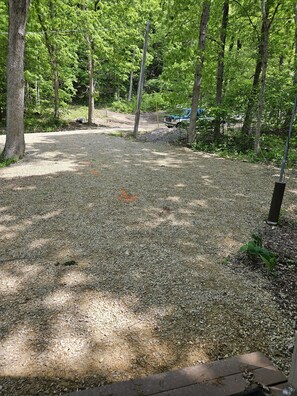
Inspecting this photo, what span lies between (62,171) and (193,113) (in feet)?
20.1

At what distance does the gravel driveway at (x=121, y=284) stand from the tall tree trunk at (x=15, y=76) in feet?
6.27

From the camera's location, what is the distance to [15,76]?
7.32m

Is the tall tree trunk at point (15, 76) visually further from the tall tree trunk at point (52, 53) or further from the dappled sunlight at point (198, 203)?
the tall tree trunk at point (52, 53)

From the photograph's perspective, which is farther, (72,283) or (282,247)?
(282,247)

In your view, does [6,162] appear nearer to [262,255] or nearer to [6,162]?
[6,162]

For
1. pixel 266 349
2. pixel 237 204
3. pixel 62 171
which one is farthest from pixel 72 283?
pixel 62 171

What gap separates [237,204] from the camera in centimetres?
547

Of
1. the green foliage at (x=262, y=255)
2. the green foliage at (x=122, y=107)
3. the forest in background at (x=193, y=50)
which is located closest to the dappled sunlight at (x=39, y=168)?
the green foliage at (x=262, y=255)

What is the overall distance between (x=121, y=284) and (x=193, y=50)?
29.6ft

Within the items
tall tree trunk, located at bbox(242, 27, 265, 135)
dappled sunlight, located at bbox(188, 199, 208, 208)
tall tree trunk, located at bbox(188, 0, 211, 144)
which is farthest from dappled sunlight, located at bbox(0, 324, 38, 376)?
tall tree trunk, located at bbox(242, 27, 265, 135)

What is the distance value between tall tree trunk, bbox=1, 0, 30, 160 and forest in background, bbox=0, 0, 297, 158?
16.2 ft

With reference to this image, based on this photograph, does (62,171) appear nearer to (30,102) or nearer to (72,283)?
(72,283)

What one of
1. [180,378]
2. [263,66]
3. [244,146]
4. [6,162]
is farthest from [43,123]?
[180,378]

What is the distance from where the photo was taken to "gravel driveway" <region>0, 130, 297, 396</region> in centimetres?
211
